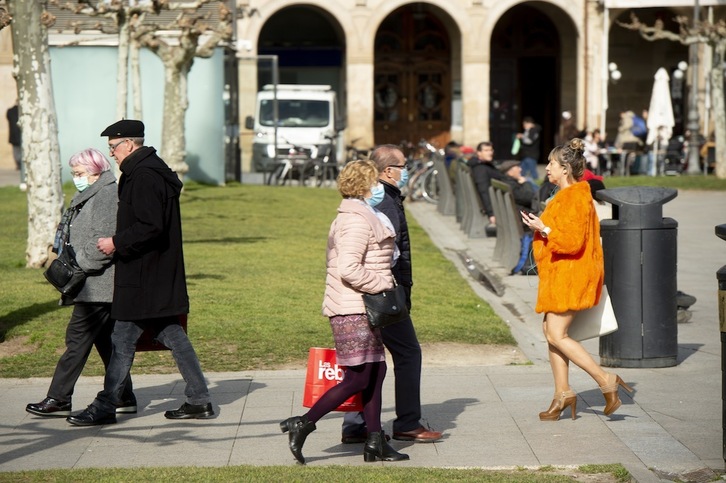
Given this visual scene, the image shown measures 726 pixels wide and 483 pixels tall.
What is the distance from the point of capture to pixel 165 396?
329 inches

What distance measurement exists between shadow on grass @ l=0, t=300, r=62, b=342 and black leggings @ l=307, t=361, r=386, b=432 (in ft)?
14.2

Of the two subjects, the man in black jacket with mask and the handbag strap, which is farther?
the handbag strap

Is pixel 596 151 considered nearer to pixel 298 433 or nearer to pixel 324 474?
pixel 298 433

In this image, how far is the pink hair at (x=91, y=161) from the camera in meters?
7.53

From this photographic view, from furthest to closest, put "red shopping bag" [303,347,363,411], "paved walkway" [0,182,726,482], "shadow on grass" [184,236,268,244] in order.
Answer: "shadow on grass" [184,236,268,244], "red shopping bag" [303,347,363,411], "paved walkway" [0,182,726,482]

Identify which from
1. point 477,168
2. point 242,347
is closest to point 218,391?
point 242,347

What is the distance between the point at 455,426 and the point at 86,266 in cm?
225

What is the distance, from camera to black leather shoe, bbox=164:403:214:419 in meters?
7.53

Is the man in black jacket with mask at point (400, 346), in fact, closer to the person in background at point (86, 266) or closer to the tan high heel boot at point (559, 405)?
the tan high heel boot at point (559, 405)

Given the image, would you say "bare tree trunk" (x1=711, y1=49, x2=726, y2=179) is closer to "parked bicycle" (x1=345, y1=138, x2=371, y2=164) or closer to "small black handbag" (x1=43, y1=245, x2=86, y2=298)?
"parked bicycle" (x1=345, y1=138, x2=371, y2=164)

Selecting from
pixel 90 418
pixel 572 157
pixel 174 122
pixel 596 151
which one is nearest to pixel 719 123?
pixel 596 151

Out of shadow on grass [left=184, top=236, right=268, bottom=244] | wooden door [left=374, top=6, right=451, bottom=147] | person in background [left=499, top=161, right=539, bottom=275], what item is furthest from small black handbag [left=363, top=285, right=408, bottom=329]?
wooden door [left=374, top=6, right=451, bottom=147]

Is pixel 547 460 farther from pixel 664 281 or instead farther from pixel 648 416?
pixel 664 281

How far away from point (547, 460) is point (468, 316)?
15.7 ft
